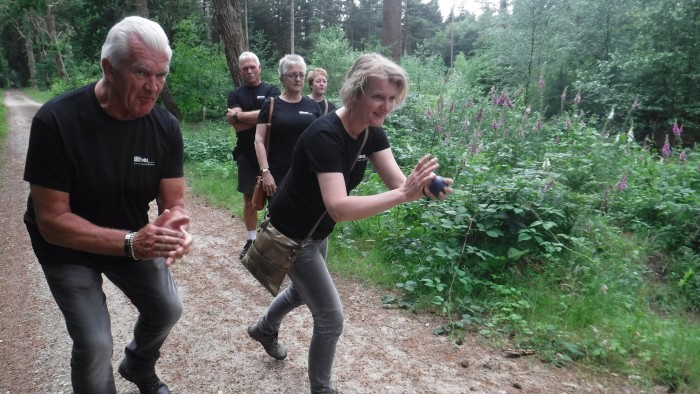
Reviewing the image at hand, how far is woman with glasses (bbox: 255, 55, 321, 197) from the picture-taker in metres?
4.67

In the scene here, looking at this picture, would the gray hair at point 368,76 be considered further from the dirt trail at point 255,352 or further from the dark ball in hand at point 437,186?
the dirt trail at point 255,352

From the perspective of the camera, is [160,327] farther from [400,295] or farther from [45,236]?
[400,295]

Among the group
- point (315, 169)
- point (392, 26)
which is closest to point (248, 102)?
point (315, 169)

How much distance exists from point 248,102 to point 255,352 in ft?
9.83

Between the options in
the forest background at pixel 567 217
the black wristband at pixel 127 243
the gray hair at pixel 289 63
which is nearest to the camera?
the black wristband at pixel 127 243

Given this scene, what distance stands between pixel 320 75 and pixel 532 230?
2.88 m

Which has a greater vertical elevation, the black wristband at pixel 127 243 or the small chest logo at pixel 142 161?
the small chest logo at pixel 142 161

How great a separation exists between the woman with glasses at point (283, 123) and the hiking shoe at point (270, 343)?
1.66m

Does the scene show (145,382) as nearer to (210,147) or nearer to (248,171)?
(248,171)

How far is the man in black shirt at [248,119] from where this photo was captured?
526 cm

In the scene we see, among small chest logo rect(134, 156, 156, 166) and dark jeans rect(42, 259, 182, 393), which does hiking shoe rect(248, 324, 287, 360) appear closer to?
dark jeans rect(42, 259, 182, 393)

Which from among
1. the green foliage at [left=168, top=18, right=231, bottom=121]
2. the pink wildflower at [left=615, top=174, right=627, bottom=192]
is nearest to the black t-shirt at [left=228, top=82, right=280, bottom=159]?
the pink wildflower at [left=615, top=174, right=627, bottom=192]

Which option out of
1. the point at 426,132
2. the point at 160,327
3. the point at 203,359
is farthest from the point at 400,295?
the point at 426,132

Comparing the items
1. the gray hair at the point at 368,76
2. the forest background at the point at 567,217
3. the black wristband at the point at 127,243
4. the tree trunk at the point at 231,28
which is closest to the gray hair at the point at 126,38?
the black wristband at the point at 127,243
